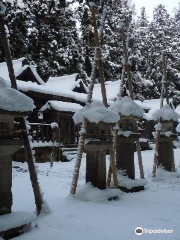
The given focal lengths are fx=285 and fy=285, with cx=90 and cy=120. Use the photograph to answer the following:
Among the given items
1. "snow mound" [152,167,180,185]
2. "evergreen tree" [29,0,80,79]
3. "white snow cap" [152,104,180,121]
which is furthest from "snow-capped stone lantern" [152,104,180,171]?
"evergreen tree" [29,0,80,79]

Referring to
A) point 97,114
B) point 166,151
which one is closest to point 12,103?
point 97,114

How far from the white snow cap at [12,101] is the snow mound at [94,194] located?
2.63 m

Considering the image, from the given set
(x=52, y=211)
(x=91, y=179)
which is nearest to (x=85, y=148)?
(x=91, y=179)

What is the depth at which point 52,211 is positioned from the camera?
5.10m

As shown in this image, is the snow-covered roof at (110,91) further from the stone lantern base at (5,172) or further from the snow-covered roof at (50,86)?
the stone lantern base at (5,172)

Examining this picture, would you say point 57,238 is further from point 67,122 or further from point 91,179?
point 67,122

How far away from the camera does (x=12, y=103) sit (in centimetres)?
411

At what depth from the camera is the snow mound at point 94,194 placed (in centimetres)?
600

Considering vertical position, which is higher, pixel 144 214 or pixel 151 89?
pixel 151 89

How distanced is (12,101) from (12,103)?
29mm

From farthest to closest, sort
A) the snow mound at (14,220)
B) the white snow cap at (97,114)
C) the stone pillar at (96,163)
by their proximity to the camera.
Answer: the stone pillar at (96,163) < the white snow cap at (97,114) < the snow mound at (14,220)

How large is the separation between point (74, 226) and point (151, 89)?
3792 centimetres

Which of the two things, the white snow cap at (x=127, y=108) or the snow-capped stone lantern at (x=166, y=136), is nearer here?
the white snow cap at (x=127, y=108)

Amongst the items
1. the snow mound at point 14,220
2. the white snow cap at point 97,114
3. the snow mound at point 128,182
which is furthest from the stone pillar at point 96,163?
the snow mound at point 14,220
